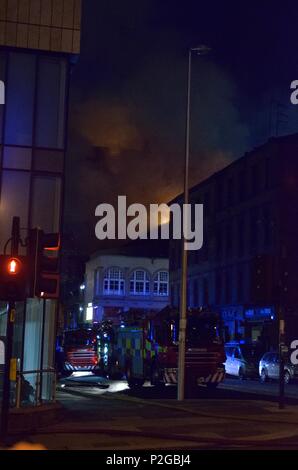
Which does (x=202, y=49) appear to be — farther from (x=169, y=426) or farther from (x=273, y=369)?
(x=273, y=369)

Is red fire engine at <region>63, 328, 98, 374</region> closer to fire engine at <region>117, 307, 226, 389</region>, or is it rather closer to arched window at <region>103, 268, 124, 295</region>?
fire engine at <region>117, 307, 226, 389</region>

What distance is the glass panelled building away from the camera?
18516mm

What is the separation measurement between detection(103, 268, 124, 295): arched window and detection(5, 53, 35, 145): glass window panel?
2495 inches

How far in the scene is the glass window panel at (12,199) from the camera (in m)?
18.4

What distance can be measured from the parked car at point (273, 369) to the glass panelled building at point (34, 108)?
17532mm

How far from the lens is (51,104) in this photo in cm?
1895

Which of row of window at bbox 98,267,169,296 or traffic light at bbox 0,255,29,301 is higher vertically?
row of window at bbox 98,267,169,296

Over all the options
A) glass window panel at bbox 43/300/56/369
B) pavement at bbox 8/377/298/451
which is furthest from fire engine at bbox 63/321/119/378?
glass window panel at bbox 43/300/56/369

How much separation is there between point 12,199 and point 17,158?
107cm

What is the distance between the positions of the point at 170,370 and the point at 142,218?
2539 cm

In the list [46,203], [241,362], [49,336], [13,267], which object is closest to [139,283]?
[241,362]

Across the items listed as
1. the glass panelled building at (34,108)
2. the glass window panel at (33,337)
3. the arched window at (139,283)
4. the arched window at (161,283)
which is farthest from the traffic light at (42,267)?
the arched window at (161,283)

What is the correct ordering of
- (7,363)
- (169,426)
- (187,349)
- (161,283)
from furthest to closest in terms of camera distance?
(161,283) < (187,349) < (169,426) < (7,363)

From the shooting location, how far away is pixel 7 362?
39.9 ft
